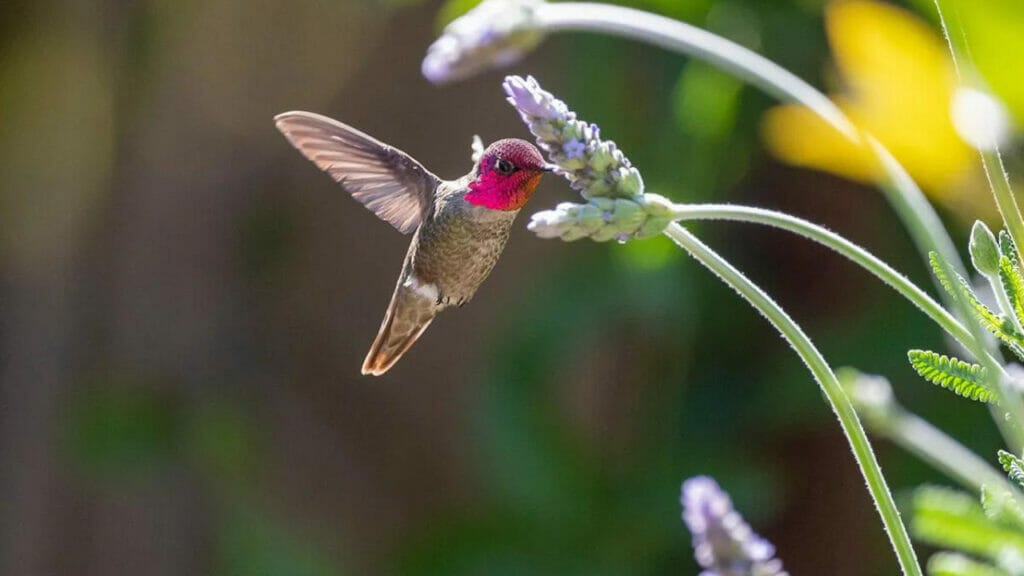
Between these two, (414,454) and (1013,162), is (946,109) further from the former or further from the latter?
(414,454)

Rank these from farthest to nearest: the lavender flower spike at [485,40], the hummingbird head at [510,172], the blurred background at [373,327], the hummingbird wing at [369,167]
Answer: the blurred background at [373,327] < the hummingbird wing at [369,167] < the hummingbird head at [510,172] < the lavender flower spike at [485,40]

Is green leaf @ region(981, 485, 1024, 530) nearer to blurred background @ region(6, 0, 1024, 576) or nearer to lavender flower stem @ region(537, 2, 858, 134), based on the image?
lavender flower stem @ region(537, 2, 858, 134)

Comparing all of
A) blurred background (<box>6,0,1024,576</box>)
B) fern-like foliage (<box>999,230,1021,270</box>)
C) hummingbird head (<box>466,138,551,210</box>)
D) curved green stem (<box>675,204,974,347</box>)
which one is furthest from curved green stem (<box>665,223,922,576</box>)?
blurred background (<box>6,0,1024,576</box>)

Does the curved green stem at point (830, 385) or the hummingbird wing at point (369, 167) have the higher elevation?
the hummingbird wing at point (369, 167)

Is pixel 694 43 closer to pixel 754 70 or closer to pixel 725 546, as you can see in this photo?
pixel 754 70

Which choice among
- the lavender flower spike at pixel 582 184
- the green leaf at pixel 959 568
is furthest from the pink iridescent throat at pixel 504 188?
the green leaf at pixel 959 568

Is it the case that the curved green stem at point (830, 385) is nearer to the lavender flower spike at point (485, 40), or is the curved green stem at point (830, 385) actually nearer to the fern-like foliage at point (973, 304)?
the fern-like foliage at point (973, 304)

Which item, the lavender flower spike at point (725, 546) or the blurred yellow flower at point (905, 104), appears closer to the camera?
the lavender flower spike at point (725, 546)
